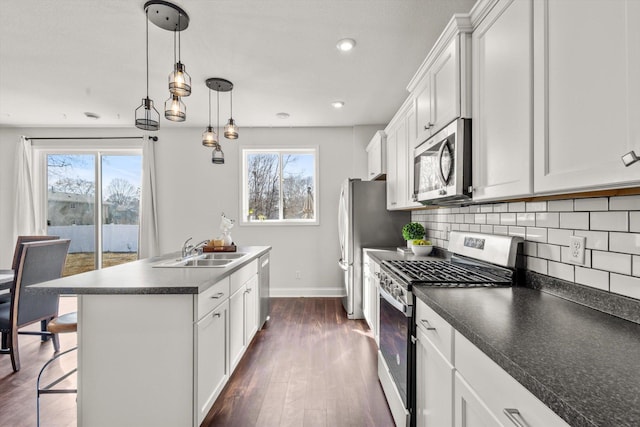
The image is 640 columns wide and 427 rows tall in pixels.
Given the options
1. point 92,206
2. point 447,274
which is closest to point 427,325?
point 447,274

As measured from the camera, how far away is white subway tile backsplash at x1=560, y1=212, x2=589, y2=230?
4.01 ft

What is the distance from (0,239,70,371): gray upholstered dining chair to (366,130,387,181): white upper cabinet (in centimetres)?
332

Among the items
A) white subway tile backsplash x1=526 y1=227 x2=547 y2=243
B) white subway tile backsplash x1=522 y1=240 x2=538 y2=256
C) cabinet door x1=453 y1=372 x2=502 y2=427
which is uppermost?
white subway tile backsplash x1=526 y1=227 x2=547 y2=243

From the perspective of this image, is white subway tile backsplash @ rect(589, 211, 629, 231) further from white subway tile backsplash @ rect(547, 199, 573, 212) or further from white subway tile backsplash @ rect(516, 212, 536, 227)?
white subway tile backsplash @ rect(516, 212, 536, 227)

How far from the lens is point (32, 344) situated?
293 cm

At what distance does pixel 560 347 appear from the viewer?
818 millimetres

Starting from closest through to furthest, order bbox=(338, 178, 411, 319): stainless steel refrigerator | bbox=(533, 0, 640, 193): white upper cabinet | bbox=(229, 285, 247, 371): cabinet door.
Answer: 1. bbox=(533, 0, 640, 193): white upper cabinet
2. bbox=(229, 285, 247, 371): cabinet door
3. bbox=(338, 178, 411, 319): stainless steel refrigerator

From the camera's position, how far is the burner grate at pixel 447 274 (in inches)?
60.3

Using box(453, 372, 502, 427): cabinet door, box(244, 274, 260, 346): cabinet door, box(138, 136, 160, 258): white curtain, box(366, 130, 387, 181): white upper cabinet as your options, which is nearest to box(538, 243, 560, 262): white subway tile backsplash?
box(453, 372, 502, 427): cabinet door

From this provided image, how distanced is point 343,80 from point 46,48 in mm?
2571

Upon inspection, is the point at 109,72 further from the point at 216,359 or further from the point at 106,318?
the point at 216,359

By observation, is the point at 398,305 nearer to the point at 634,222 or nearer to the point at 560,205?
the point at 560,205

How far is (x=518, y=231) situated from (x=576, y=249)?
41cm

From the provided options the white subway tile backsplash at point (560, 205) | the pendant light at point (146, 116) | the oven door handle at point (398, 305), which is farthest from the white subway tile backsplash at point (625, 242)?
the pendant light at point (146, 116)
